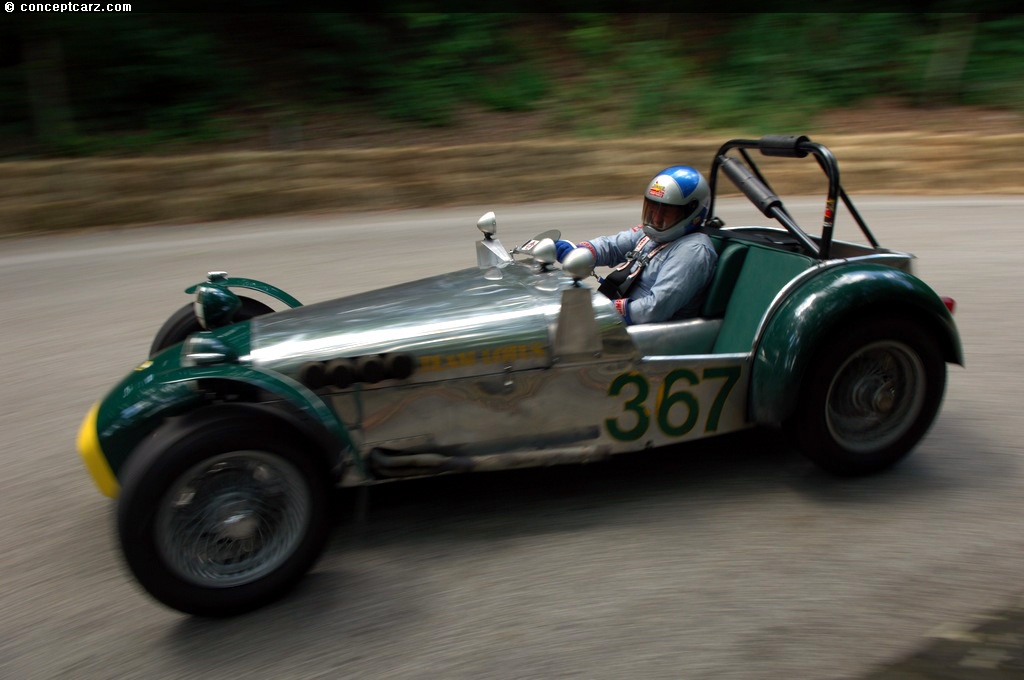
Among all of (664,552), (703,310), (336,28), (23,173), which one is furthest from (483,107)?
(664,552)

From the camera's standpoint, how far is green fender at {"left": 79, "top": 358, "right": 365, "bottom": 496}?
2.91 m

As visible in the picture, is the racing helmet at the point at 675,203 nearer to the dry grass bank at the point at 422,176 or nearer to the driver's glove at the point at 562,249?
the driver's glove at the point at 562,249

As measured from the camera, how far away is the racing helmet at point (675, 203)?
3986 mm

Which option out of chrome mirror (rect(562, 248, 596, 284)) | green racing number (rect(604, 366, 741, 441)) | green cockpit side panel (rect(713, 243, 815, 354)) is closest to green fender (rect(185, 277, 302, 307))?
chrome mirror (rect(562, 248, 596, 284))

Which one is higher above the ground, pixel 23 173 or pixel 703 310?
pixel 23 173

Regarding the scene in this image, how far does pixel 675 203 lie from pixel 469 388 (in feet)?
4.56

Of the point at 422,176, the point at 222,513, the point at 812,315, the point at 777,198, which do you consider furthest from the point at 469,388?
the point at 422,176

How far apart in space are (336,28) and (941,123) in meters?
8.69

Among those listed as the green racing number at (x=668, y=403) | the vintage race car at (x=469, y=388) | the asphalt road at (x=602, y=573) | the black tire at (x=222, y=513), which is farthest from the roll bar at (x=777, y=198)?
the black tire at (x=222, y=513)

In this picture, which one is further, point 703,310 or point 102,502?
point 703,310

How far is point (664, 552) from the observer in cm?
322

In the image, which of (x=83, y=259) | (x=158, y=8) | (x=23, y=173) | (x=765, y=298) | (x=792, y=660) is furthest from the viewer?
(x=158, y=8)

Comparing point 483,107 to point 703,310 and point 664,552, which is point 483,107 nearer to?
point 703,310

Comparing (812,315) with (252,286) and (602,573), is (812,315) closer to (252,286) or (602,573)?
(602,573)
